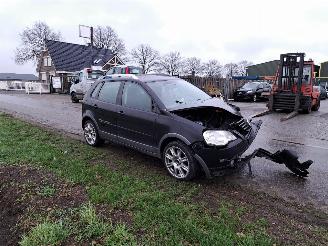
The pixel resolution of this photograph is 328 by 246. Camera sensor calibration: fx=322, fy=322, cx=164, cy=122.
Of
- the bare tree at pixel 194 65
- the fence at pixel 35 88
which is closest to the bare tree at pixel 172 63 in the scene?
the bare tree at pixel 194 65

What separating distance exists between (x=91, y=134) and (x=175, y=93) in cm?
248

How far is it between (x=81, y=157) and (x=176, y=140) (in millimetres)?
2393

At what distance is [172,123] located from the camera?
5383mm

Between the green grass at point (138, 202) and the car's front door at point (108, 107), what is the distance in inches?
22.7

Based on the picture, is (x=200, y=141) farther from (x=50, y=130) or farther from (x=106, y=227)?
(x=50, y=130)

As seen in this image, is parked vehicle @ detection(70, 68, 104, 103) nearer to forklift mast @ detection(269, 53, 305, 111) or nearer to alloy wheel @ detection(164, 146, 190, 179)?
forklift mast @ detection(269, 53, 305, 111)

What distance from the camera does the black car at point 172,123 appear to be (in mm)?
5027

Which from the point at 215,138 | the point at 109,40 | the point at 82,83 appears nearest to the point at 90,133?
the point at 215,138

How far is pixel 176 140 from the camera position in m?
5.38

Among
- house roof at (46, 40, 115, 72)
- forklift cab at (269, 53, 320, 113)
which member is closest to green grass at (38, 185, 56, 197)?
forklift cab at (269, 53, 320, 113)

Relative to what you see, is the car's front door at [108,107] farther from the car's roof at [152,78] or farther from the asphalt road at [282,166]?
the asphalt road at [282,166]

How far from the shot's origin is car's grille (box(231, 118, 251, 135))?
547 centimetres

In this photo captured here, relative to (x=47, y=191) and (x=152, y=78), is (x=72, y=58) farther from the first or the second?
(x=47, y=191)

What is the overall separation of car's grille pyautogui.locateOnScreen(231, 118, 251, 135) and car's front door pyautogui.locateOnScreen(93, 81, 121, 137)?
246 centimetres
